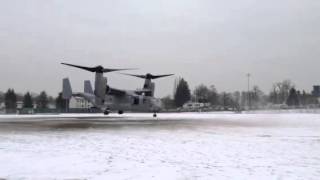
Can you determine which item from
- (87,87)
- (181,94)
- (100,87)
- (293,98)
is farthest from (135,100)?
(293,98)

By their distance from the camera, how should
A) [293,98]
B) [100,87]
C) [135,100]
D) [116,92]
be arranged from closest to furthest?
1. [100,87]
2. [116,92]
3. [135,100]
4. [293,98]

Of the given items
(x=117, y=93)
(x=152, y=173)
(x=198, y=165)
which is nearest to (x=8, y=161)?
(x=152, y=173)

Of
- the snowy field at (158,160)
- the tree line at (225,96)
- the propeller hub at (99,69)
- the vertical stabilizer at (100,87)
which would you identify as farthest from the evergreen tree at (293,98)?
the snowy field at (158,160)

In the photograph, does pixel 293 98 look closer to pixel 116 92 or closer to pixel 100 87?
pixel 116 92

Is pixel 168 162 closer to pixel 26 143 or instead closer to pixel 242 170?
pixel 242 170

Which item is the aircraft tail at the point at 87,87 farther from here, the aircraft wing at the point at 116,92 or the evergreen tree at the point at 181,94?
the evergreen tree at the point at 181,94

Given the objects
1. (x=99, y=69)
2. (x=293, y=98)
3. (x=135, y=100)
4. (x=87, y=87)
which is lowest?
(x=135, y=100)

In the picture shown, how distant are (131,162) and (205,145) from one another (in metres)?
4.91

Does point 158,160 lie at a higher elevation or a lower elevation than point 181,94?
lower

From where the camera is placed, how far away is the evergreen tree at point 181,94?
546ft

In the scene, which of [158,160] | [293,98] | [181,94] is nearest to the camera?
[158,160]

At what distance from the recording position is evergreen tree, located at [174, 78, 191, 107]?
166 m

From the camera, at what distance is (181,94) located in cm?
16725

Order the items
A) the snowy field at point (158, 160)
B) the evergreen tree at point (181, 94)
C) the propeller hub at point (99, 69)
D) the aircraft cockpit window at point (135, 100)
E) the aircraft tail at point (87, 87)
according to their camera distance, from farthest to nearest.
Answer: the evergreen tree at point (181, 94) → the aircraft tail at point (87, 87) → the aircraft cockpit window at point (135, 100) → the propeller hub at point (99, 69) → the snowy field at point (158, 160)
